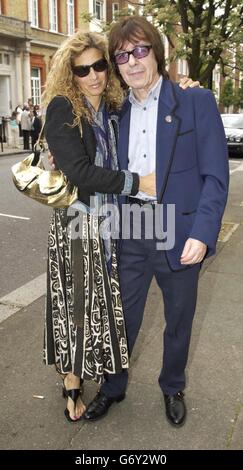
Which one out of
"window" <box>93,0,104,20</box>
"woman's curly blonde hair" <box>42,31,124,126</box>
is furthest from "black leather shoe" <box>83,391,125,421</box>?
"window" <box>93,0,104,20</box>

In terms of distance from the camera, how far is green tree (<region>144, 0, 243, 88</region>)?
608cm

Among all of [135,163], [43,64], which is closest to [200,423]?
[135,163]

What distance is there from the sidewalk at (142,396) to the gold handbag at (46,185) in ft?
3.86

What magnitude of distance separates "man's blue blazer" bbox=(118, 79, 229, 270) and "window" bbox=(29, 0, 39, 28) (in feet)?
80.1

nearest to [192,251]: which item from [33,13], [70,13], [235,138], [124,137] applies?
[124,137]

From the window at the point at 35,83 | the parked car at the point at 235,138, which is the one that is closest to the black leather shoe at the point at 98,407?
the parked car at the point at 235,138

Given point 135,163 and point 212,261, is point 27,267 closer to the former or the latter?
point 212,261

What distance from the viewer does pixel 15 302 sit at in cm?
424

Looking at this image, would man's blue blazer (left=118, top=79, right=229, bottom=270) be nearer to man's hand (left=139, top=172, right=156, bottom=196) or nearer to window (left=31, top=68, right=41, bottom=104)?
man's hand (left=139, top=172, right=156, bottom=196)

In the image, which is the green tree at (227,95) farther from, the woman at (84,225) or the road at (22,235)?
the woman at (84,225)

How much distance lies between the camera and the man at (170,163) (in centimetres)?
223

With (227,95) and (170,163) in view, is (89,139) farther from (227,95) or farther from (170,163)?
Result: (227,95)
